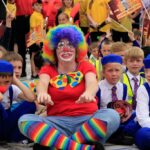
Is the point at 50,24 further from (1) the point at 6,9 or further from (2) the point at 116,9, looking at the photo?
(2) the point at 116,9

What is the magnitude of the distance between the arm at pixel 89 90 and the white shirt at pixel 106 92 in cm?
76

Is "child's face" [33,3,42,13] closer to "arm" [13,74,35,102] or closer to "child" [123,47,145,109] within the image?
"child" [123,47,145,109]

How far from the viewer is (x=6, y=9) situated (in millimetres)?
9742

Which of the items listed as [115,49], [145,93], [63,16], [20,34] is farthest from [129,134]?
[20,34]

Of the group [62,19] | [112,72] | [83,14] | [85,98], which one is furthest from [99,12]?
[85,98]

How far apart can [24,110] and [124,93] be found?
44.3 inches

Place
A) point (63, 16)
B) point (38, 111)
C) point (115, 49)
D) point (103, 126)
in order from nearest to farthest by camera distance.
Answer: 1. point (103, 126)
2. point (38, 111)
3. point (115, 49)
4. point (63, 16)

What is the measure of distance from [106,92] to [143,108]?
73 cm

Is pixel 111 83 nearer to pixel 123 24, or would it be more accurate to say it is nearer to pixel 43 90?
pixel 43 90

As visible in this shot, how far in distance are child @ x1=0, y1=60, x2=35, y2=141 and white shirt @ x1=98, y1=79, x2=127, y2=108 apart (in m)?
0.79

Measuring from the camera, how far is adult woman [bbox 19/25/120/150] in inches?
180

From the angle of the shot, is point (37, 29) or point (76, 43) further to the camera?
point (37, 29)

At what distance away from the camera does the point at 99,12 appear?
1002cm

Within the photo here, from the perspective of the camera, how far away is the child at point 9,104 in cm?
515
